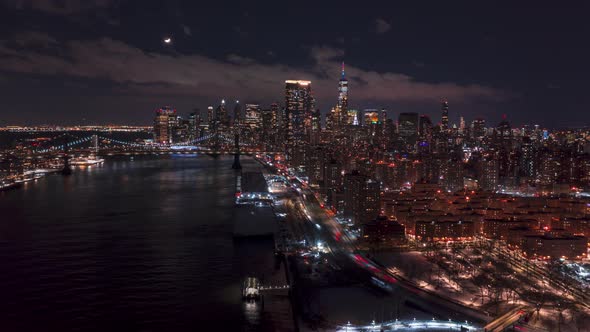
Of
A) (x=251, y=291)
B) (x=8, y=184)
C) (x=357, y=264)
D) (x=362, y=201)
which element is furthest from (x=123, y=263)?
(x=8, y=184)

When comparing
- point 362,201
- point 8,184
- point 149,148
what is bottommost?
point 8,184

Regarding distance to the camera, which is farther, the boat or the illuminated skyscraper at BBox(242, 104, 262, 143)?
the illuminated skyscraper at BBox(242, 104, 262, 143)

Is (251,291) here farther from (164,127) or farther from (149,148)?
(164,127)

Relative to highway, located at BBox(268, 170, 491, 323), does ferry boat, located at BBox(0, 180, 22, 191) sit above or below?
above

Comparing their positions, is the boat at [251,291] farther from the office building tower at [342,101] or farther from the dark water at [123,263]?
the office building tower at [342,101]

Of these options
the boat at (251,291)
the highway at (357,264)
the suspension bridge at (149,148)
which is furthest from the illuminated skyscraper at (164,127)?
the boat at (251,291)

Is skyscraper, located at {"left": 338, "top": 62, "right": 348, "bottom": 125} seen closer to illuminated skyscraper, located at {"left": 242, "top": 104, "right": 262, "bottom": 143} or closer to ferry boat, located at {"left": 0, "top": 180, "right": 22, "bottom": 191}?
illuminated skyscraper, located at {"left": 242, "top": 104, "right": 262, "bottom": 143}

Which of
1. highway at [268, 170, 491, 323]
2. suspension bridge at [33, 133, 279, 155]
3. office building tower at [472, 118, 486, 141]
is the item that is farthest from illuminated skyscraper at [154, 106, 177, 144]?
highway at [268, 170, 491, 323]

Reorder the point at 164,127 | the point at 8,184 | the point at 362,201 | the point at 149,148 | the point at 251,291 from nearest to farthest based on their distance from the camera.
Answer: the point at 251,291 < the point at 362,201 < the point at 8,184 < the point at 149,148 < the point at 164,127

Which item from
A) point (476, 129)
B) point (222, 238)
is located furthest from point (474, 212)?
point (476, 129)
